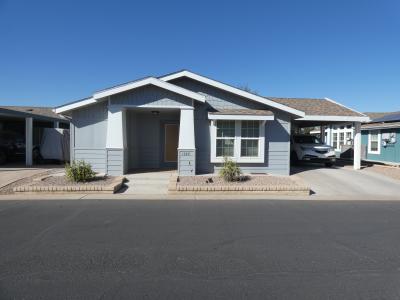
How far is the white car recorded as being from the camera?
16.5m

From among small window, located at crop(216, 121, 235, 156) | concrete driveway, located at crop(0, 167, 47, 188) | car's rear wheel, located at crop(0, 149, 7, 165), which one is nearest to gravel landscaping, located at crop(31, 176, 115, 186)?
concrete driveway, located at crop(0, 167, 47, 188)

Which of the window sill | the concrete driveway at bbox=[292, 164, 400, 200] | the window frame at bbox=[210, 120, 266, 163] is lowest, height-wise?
the concrete driveway at bbox=[292, 164, 400, 200]

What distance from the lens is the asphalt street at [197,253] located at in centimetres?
363

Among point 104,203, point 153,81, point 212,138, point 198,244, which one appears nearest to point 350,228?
point 198,244

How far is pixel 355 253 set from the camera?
4.83 metres

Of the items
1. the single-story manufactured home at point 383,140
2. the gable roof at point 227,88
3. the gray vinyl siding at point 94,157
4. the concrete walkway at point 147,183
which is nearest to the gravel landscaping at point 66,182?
the concrete walkway at point 147,183

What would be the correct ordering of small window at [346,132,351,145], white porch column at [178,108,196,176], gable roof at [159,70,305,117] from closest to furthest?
white porch column at [178,108,196,176], gable roof at [159,70,305,117], small window at [346,132,351,145]

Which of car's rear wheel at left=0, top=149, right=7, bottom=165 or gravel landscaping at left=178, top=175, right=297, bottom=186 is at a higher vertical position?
car's rear wheel at left=0, top=149, right=7, bottom=165

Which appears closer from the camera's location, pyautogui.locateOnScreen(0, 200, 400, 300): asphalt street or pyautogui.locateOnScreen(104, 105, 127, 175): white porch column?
pyautogui.locateOnScreen(0, 200, 400, 300): asphalt street

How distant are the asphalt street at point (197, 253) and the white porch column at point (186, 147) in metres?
4.69

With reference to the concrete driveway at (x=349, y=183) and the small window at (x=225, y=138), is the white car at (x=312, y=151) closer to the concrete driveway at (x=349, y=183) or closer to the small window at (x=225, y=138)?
the concrete driveway at (x=349, y=183)

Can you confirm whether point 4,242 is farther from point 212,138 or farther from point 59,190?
point 212,138

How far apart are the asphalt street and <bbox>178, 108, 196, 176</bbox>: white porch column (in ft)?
15.4

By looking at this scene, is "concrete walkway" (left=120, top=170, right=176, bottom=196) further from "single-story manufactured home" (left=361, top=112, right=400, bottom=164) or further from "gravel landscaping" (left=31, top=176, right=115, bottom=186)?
"single-story manufactured home" (left=361, top=112, right=400, bottom=164)
